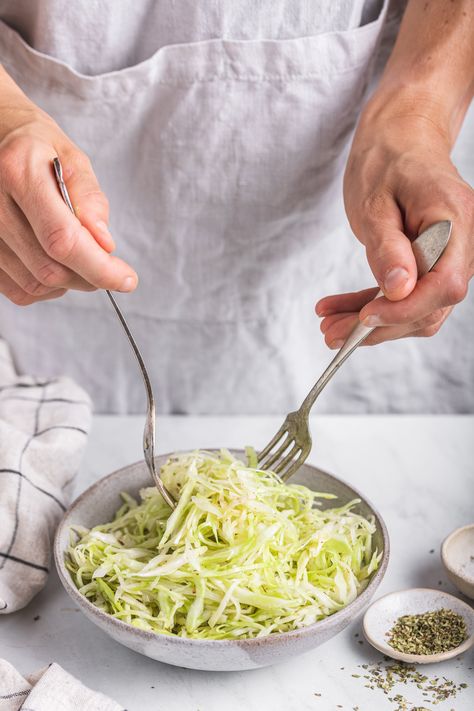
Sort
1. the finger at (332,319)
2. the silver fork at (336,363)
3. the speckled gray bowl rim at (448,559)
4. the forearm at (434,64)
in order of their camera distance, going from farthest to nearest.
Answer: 1. the forearm at (434,64)
2. the finger at (332,319)
3. the speckled gray bowl rim at (448,559)
4. the silver fork at (336,363)

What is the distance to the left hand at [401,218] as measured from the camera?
1.01m

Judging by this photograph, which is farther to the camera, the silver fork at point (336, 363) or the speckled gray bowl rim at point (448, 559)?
Result: the speckled gray bowl rim at point (448, 559)

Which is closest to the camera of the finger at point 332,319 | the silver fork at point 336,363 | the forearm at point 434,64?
the silver fork at point 336,363

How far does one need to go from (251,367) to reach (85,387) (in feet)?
1.14

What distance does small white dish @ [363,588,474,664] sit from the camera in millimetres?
1062

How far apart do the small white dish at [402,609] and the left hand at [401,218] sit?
344 millimetres

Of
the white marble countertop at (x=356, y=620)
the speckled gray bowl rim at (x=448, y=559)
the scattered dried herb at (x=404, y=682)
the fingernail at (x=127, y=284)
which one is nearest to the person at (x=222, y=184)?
the fingernail at (x=127, y=284)

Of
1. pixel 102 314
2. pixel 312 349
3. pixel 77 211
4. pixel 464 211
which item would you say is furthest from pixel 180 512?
pixel 312 349

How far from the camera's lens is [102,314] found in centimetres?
169

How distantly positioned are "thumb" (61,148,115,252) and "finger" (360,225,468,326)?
0.33 meters

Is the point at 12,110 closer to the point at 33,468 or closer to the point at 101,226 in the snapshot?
the point at 101,226

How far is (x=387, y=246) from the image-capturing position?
3.43 ft

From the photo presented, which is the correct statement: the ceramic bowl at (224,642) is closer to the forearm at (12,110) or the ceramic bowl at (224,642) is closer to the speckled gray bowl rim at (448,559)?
the speckled gray bowl rim at (448,559)

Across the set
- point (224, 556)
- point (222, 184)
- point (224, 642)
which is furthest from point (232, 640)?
point (222, 184)
